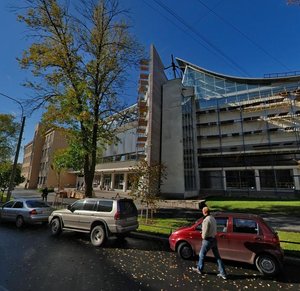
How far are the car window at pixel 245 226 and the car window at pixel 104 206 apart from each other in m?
4.74

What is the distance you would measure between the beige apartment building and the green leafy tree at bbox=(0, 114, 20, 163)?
1238cm

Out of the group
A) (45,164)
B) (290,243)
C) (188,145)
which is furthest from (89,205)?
(45,164)

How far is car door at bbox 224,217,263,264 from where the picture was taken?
5918mm

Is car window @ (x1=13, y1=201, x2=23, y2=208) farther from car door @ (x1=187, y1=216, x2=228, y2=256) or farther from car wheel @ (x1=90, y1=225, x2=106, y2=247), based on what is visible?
car door @ (x1=187, y1=216, x2=228, y2=256)

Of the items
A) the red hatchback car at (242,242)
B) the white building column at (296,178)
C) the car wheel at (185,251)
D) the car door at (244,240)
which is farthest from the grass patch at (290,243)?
the white building column at (296,178)

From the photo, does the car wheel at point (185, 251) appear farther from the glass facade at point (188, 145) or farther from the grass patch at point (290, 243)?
the glass facade at point (188, 145)

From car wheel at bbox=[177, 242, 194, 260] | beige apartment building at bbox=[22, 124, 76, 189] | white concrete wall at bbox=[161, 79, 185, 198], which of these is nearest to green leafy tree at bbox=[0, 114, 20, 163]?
beige apartment building at bbox=[22, 124, 76, 189]

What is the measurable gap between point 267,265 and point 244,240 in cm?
77

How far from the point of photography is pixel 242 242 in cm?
609

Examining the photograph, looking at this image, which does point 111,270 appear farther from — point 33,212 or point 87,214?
point 33,212

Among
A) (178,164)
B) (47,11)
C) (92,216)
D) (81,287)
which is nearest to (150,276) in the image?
(81,287)

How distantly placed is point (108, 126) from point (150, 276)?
1214 centimetres

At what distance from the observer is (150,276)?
5469mm

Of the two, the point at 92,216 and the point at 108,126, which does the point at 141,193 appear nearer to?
the point at 92,216
